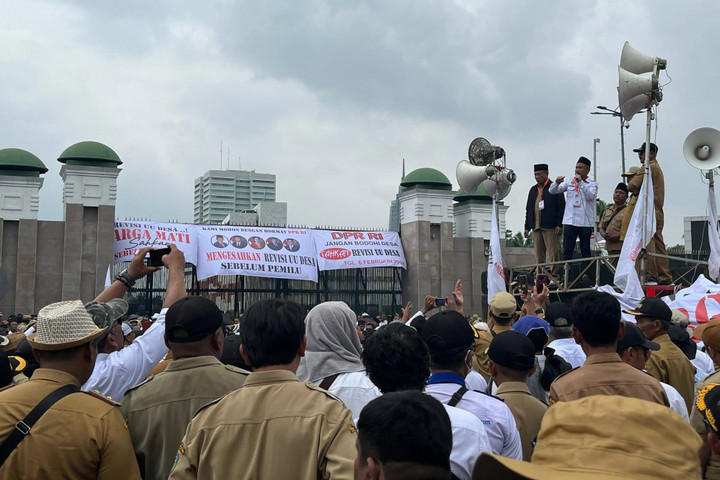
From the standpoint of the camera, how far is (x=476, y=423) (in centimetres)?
277

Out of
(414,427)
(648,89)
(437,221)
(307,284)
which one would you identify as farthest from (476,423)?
(437,221)

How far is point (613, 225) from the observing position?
→ 11.3m

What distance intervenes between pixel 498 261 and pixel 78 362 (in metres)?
8.99

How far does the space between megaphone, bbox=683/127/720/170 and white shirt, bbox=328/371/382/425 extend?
8922 millimetres

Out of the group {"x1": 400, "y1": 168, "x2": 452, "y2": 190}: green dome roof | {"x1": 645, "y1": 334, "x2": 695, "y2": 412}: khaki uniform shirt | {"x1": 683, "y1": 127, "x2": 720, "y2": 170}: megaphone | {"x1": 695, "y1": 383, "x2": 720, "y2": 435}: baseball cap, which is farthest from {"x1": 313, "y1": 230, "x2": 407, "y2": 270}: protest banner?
{"x1": 695, "y1": 383, "x2": 720, "y2": 435}: baseball cap

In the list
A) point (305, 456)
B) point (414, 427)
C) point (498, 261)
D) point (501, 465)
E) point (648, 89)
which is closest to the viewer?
point (501, 465)

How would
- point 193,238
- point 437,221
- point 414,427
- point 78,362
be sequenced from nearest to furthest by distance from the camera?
point 414,427
point 78,362
point 193,238
point 437,221

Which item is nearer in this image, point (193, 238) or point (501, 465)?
point (501, 465)

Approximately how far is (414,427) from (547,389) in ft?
9.69

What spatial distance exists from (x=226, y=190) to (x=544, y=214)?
96.1m

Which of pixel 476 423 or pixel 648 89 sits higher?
pixel 648 89

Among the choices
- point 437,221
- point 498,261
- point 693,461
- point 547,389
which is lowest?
point 547,389

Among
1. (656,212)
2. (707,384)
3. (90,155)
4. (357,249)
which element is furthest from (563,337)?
(90,155)

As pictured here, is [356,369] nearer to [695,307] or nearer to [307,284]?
[695,307]
